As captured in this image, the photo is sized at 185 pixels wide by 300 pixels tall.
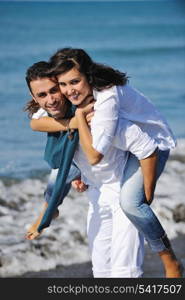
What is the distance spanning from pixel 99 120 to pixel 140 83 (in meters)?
8.41

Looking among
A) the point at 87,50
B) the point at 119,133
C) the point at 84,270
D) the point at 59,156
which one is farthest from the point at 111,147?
the point at 87,50

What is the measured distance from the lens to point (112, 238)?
3.64 meters

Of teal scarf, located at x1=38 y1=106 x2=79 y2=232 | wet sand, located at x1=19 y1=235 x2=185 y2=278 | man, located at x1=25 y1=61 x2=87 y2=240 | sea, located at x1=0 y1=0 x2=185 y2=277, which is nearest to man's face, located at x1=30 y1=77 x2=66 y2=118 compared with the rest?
man, located at x1=25 y1=61 x2=87 y2=240

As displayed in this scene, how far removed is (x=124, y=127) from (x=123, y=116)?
50 mm

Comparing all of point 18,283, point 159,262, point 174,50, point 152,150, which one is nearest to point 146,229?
point 152,150

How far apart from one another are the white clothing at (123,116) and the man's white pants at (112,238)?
1.06 ft

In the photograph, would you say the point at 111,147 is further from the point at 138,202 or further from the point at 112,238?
the point at 112,238

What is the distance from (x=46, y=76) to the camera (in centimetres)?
333

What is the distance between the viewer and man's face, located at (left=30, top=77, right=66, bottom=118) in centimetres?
334

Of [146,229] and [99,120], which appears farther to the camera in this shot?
[146,229]

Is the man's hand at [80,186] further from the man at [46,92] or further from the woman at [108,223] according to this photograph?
the man at [46,92]

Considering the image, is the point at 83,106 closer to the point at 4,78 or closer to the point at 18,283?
the point at 18,283

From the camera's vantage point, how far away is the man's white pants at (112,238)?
141 inches

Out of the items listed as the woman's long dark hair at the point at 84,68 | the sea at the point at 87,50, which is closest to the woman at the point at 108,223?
the woman's long dark hair at the point at 84,68
